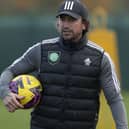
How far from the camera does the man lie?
233 inches

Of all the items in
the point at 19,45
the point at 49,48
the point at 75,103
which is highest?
the point at 49,48

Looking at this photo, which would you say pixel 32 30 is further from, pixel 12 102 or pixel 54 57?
pixel 12 102

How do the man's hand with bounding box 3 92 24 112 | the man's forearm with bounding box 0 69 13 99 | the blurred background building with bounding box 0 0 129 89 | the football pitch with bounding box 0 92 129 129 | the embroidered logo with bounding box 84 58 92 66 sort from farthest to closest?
the blurred background building with bounding box 0 0 129 89 < the football pitch with bounding box 0 92 129 129 < the embroidered logo with bounding box 84 58 92 66 < the man's forearm with bounding box 0 69 13 99 < the man's hand with bounding box 3 92 24 112

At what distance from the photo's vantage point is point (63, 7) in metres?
5.87

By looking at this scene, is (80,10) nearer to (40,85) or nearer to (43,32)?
(40,85)

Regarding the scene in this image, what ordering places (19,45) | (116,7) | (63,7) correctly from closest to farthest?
(63,7)
(19,45)
(116,7)

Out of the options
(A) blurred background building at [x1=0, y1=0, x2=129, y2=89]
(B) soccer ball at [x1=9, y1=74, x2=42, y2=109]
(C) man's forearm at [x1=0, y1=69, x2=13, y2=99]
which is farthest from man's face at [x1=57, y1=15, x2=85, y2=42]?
(A) blurred background building at [x1=0, y1=0, x2=129, y2=89]

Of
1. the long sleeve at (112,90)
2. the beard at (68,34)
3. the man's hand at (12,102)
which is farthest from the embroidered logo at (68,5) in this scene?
the man's hand at (12,102)

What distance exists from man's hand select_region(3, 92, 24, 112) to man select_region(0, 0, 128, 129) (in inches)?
4.6

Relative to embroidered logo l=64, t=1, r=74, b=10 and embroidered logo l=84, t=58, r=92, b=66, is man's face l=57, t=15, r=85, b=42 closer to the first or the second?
embroidered logo l=64, t=1, r=74, b=10

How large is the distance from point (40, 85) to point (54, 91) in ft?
0.41

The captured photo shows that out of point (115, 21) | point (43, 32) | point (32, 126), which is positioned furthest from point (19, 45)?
point (32, 126)

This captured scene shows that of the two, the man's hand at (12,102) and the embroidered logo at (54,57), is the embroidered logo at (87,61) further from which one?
the man's hand at (12,102)

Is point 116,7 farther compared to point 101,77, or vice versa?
point 116,7
